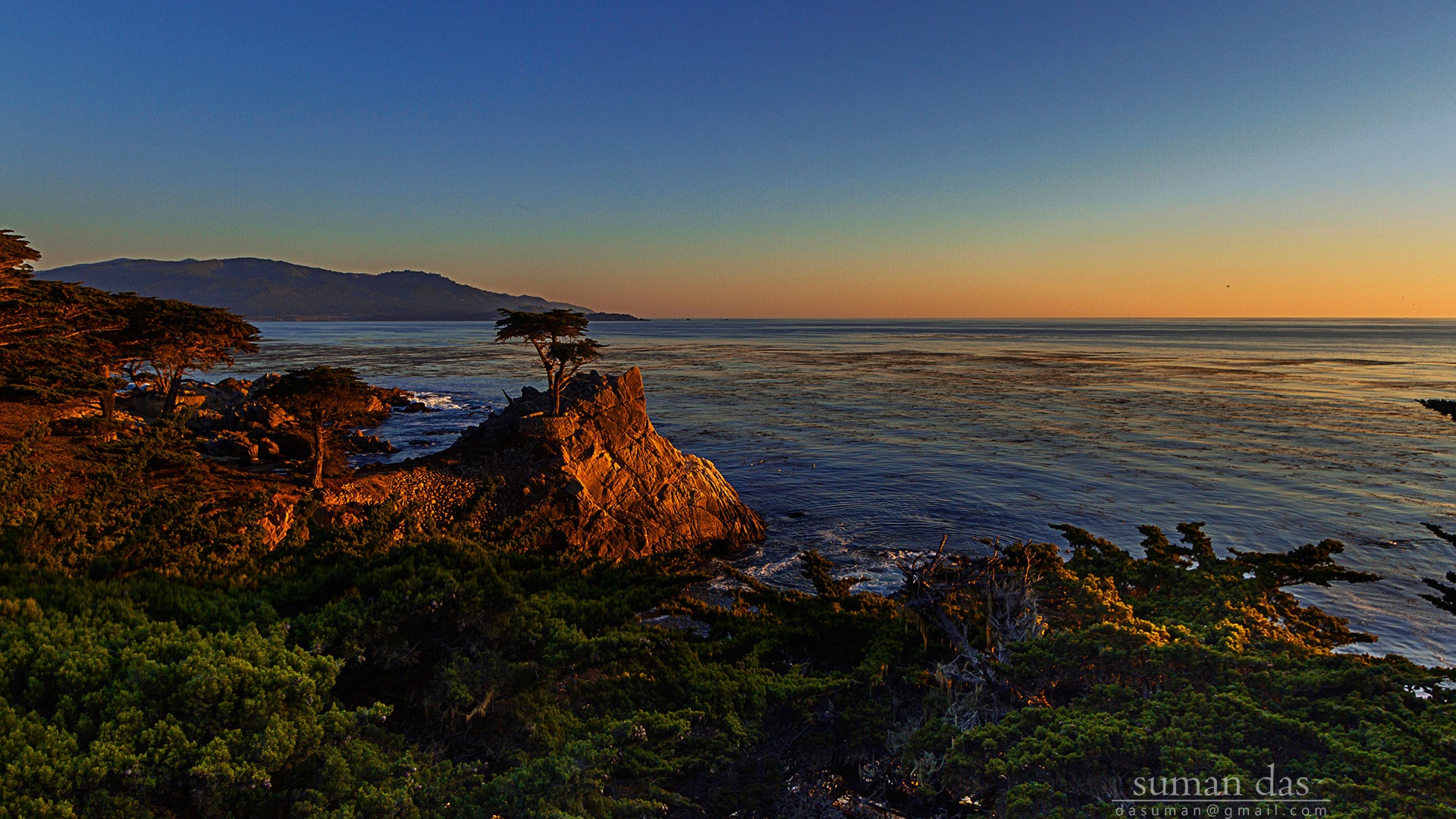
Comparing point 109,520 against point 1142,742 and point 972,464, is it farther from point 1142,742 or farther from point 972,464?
point 972,464

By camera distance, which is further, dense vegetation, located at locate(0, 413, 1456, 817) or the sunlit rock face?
the sunlit rock face

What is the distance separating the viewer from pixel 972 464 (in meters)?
29.4

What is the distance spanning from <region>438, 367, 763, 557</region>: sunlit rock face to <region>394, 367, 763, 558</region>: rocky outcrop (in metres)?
0.03

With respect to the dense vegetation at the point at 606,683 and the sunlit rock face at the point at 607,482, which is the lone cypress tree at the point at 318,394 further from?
the dense vegetation at the point at 606,683

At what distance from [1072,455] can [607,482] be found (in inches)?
952

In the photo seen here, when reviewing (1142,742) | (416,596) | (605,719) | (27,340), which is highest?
(27,340)

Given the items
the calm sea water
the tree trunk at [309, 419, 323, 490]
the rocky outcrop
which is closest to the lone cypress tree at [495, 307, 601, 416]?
the rocky outcrop

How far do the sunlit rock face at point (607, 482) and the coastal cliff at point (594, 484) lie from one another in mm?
29

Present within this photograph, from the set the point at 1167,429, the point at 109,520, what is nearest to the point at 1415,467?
the point at 1167,429

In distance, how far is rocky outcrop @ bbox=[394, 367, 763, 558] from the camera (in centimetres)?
1917

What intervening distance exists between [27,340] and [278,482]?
698 centimetres

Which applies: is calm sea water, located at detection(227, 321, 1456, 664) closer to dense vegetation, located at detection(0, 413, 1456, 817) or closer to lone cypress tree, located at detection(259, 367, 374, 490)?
dense vegetation, located at detection(0, 413, 1456, 817)

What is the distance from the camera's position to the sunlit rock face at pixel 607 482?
19.2m

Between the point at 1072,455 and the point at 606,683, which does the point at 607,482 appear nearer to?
the point at 606,683
